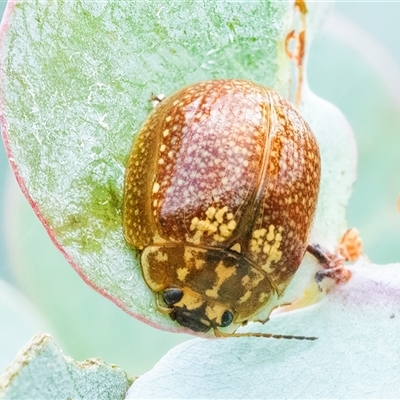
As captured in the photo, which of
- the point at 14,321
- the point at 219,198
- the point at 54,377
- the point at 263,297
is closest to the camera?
the point at 54,377

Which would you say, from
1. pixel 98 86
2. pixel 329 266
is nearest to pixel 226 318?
pixel 329 266

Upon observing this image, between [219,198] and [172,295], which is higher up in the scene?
[219,198]

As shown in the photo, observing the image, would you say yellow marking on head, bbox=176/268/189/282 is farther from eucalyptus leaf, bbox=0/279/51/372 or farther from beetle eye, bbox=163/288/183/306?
eucalyptus leaf, bbox=0/279/51/372

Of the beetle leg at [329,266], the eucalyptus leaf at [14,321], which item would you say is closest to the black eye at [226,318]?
the beetle leg at [329,266]

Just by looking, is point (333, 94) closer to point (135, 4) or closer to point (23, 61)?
point (135, 4)

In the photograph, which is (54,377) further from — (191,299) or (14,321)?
(14,321)

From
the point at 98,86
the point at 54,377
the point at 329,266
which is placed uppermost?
the point at 98,86
